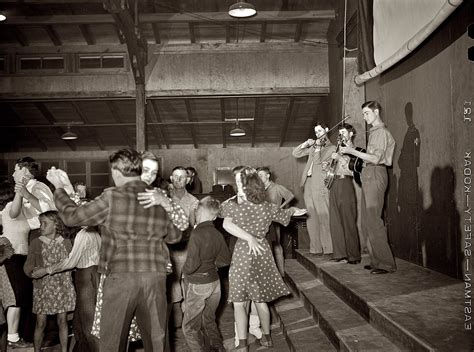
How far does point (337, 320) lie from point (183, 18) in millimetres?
8463

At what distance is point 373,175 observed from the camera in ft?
14.1

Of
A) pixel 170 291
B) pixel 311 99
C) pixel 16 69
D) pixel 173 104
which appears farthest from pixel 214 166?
pixel 170 291

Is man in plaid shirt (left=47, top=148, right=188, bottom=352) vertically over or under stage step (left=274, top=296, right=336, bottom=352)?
over

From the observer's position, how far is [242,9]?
7871 millimetres

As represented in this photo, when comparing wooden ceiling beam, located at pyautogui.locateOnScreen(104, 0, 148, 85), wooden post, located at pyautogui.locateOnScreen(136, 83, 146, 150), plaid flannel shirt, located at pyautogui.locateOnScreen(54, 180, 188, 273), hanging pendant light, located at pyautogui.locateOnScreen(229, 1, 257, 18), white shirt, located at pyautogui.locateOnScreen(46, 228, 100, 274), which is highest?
wooden ceiling beam, located at pyautogui.locateOnScreen(104, 0, 148, 85)

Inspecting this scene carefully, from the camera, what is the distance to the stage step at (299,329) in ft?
12.0

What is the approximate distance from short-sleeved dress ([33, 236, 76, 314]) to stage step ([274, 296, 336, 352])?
6.53 ft

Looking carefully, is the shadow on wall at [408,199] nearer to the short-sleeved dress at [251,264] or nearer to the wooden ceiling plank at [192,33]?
the short-sleeved dress at [251,264]

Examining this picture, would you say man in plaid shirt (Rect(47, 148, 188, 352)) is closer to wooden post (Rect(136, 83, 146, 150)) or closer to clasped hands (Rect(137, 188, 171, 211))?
clasped hands (Rect(137, 188, 171, 211))

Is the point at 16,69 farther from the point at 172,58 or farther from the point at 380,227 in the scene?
the point at 380,227

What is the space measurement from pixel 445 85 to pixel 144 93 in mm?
8716

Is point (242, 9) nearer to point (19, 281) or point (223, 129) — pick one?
point (19, 281)

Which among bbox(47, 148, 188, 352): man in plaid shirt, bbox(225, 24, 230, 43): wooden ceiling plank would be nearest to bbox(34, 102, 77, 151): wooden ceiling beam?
bbox(225, 24, 230, 43): wooden ceiling plank

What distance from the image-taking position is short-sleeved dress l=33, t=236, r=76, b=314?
411cm
